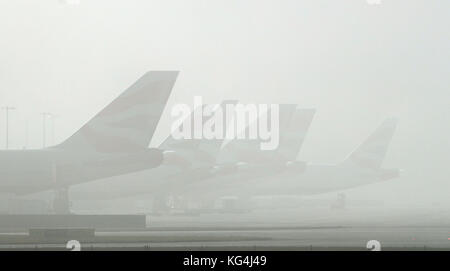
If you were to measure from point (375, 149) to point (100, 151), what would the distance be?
78.6 meters

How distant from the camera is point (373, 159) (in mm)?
149000

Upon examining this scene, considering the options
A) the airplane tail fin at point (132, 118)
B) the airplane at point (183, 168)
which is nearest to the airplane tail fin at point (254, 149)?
the airplane at point (183, 168)

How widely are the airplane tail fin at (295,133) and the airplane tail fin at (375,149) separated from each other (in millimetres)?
17367

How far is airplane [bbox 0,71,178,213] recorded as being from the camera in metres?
79.1

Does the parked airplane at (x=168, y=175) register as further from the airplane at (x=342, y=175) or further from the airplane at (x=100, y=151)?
the airplane at (x=342, y=175)

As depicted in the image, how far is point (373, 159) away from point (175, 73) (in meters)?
75.8

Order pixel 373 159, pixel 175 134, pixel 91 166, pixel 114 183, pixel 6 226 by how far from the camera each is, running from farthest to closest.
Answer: pixel 373 159 → pixel 175 134 → pixel 114 183 → pixel 91 166 → pixel 6 226

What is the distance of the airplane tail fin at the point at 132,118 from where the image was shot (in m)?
80.2

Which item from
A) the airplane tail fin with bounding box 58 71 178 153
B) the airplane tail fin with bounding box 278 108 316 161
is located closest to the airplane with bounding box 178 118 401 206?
the airplane tail fin with bounding box 278 108 316 161

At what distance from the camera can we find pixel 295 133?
444ft

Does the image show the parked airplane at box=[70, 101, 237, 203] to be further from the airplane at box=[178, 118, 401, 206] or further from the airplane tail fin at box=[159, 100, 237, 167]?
the airplane at box=[178, 118, 401, 206]
